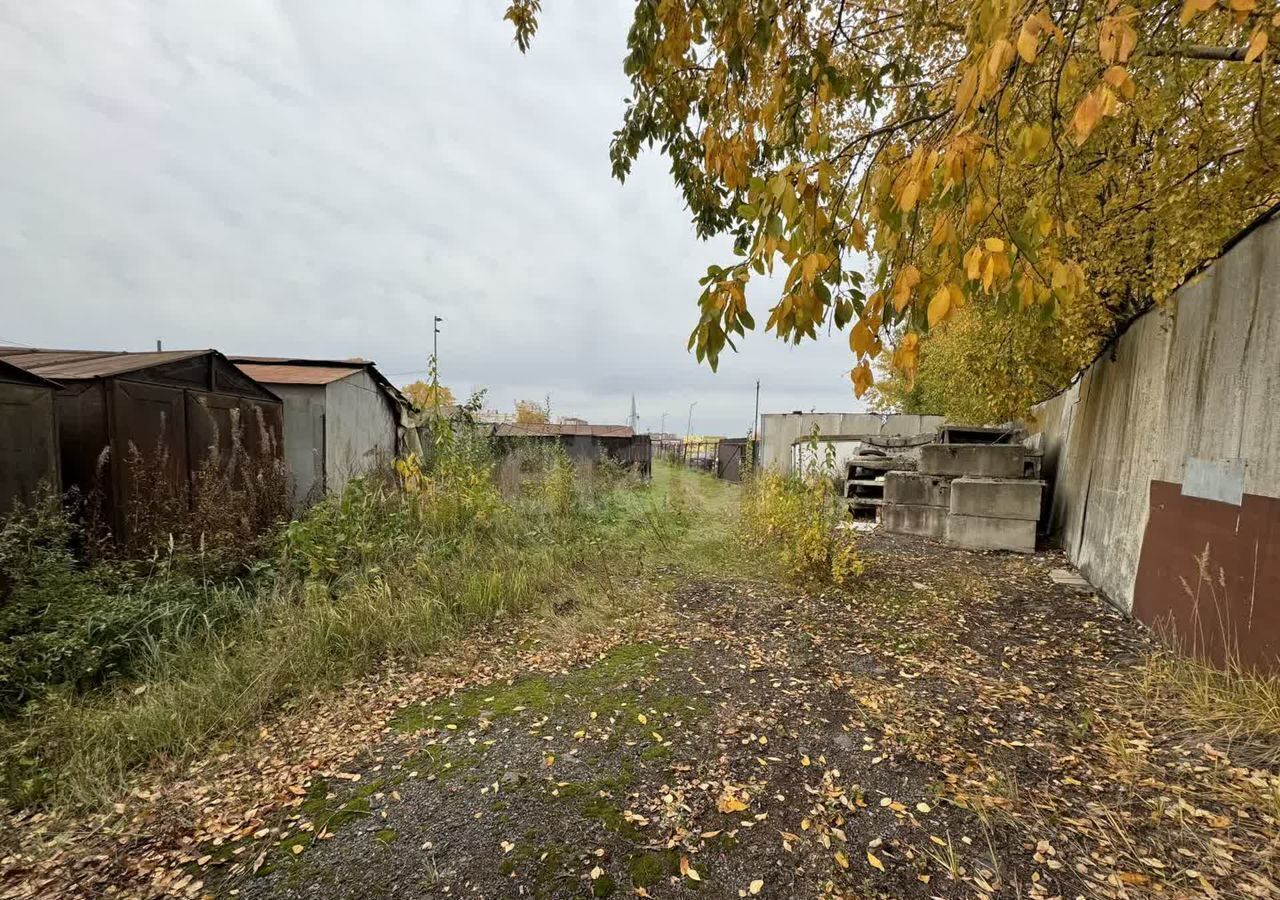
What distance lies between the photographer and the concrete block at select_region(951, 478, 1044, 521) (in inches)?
251

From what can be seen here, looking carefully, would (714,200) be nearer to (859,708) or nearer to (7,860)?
(859,708)

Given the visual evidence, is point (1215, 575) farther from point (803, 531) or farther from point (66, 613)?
point (66, 613)

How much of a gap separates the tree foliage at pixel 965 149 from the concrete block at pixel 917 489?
2.85 metres

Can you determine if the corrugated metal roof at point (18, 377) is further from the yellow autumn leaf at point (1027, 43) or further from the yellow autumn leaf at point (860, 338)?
the yellow autumn leaf at point (1027, 43)

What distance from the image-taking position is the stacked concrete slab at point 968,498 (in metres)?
6.44

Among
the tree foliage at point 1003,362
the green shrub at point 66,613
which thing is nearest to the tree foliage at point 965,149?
the tree foliage at point 1003,362

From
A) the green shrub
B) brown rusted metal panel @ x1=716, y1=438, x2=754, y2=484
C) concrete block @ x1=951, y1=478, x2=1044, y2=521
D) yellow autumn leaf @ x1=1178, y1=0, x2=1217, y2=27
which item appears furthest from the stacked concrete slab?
brown rusted metal panel @ x1=716, y1=438, x2=754, y2=484

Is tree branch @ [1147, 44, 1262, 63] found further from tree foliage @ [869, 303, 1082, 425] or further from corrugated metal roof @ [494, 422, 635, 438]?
corrugated metal roof @ [494, 422, 635, 438]

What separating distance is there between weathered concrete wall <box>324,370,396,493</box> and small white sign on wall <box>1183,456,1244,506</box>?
8.30 meters

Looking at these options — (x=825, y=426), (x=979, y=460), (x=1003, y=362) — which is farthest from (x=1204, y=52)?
(x=825, y=426)

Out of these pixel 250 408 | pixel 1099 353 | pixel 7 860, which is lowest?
pixel 7 860

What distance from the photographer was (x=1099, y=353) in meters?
5.28

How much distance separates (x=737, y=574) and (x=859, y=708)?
2604 millimetres

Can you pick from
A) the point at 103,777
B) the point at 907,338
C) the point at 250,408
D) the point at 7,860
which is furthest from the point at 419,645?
the point at 250,408
